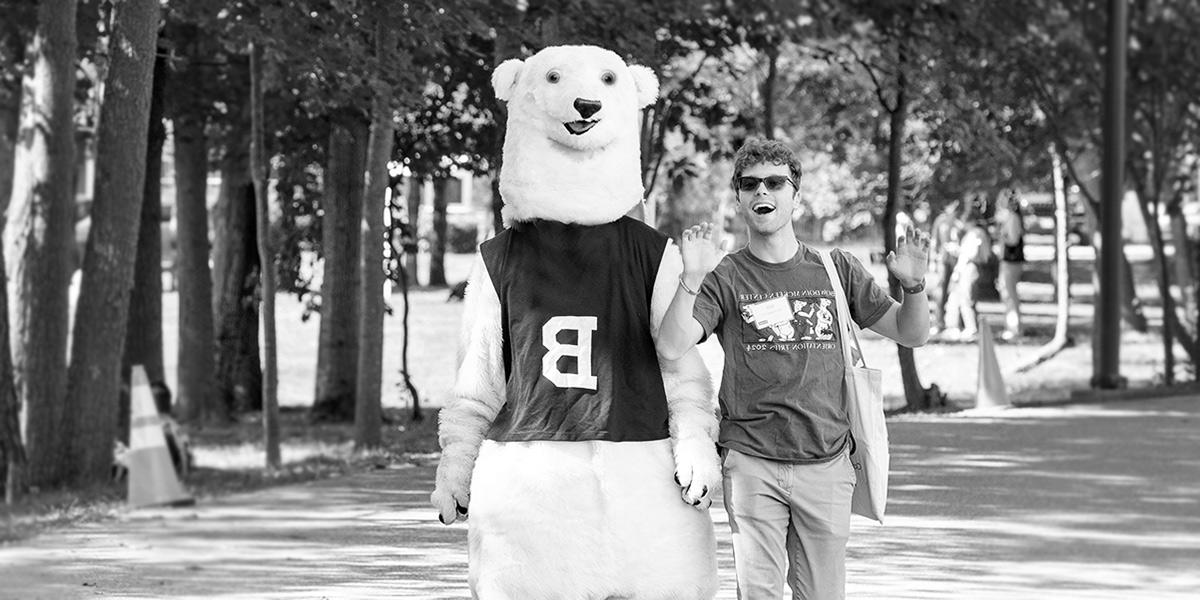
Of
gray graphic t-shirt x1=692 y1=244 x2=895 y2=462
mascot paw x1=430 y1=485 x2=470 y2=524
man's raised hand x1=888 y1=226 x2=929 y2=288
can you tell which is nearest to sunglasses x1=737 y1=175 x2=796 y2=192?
gray graphic t-shirt x1=692 y1=244 x2=895 y2=462

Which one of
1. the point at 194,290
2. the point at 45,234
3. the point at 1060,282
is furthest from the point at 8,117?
the point at 1060,282

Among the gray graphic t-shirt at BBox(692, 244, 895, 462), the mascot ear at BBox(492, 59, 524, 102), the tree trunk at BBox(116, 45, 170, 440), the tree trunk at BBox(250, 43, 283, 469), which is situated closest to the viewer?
the mascot ear at BBox(492, 59, 524, 102)

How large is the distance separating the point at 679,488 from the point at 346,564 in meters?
4.05

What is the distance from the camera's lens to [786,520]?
569 centimetres

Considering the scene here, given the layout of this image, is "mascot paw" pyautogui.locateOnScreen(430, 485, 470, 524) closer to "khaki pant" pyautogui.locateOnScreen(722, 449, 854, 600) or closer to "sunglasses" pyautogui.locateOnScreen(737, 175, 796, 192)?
"khaki pant" pyautogui.locateOnScreen(722, 449, 854, 600)

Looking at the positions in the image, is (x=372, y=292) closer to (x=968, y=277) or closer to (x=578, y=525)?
(x=578, y=525)

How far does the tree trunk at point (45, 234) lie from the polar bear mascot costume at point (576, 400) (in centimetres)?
730

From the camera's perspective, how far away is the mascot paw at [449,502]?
4977 millimetres

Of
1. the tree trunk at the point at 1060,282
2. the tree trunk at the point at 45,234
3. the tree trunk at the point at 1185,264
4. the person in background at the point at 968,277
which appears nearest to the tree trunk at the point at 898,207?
the tree trunk at the point at 1185,264

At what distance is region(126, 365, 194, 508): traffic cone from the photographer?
34.5 ft

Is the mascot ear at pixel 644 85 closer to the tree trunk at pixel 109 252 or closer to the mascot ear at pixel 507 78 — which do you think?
the mascot ear at pixel 507 78

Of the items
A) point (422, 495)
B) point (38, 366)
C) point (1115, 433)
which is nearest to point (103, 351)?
point (38, 366)

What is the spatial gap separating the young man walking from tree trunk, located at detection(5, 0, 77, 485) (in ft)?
23.1

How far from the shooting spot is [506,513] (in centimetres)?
488
